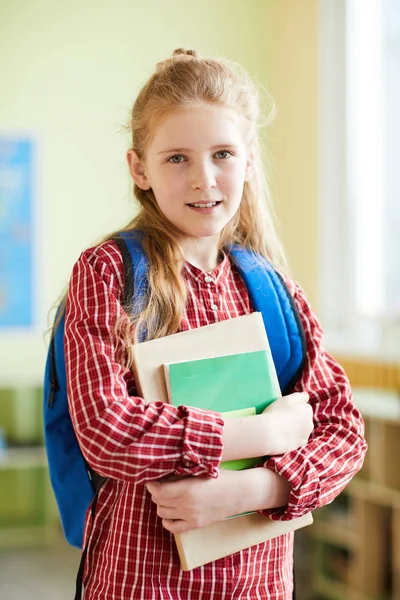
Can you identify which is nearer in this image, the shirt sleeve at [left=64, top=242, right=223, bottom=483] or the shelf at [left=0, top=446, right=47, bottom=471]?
the shirt sleeve at [left=64, top=242, right=223, bottom=483]

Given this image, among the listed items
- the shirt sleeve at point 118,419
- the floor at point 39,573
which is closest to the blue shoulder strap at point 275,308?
the shirt sleeve at point 118,419

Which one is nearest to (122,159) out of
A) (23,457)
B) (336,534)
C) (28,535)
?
(23,457)

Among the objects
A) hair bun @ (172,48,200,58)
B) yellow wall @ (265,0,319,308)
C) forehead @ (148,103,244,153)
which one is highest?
yellow wall @ (265,0,319,308)

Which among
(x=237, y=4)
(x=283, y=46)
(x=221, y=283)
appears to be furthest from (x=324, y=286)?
(x=221, y=283)

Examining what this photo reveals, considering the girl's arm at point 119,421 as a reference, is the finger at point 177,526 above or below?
below

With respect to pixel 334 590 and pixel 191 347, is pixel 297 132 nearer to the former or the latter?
pixel 334 590

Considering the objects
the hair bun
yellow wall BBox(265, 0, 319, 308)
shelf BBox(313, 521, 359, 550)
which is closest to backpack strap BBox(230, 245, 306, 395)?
the hair bun

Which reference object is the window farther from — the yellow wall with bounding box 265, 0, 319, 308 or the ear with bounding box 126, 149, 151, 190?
the ear with bounding box 126, 149, 151, 190

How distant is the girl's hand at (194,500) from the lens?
3.04 feet

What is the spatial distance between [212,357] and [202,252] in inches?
7.9

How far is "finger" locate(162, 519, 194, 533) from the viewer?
3.07ft

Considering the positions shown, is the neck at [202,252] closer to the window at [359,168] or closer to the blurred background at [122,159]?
the blurred background at [122,159]

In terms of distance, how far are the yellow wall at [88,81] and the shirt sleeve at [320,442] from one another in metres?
3.17

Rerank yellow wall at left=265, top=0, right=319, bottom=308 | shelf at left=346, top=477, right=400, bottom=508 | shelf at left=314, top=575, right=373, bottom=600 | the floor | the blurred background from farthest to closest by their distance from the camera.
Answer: yellow wall at left=265, top=0, right=319, bottom=308 → the blurred background → the floor → shelf at left=314, top=575, right=373, bottom=600 → shelf at left=346, top=477, right=400, bottom=508
